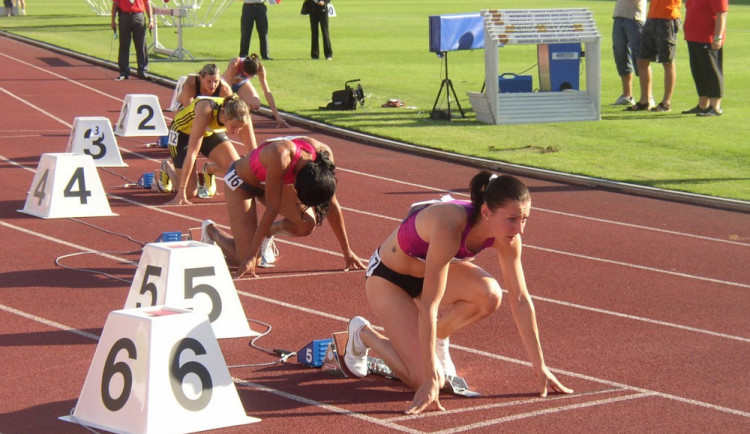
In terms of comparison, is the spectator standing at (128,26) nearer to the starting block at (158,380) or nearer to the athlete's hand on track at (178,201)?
the athlete's hand on track at (178,201)

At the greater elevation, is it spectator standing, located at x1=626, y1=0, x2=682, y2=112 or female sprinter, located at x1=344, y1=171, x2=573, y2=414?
spectator standing, located at x1=626, y1=0, x2=682, y2=112

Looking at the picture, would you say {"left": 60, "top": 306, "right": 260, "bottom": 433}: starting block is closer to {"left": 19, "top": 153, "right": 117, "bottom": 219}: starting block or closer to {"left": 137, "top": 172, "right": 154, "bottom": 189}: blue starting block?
{"left": 19, "top": 153, "right": 117, "bottom": 219}: starting block

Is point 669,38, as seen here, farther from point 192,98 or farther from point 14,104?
point 14,104

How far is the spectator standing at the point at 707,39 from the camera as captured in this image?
15.7 metres

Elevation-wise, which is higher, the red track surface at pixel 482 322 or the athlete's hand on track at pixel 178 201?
the athlete's hand on track at pixel 178 201

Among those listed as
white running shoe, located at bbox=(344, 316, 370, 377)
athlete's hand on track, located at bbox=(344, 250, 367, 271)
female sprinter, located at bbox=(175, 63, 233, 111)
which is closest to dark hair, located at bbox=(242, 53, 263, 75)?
female sprinter, located at bbox=(175, 63, 233, 111)

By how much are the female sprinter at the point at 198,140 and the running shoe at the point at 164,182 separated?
18 centimetres

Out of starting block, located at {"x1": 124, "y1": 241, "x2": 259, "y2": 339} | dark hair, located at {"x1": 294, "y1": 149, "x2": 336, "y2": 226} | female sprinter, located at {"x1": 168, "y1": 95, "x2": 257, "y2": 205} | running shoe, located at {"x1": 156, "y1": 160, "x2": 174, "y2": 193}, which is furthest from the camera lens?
running shoe, located at {"x1": 156, "y1": 160, "x2": 174, "y2": 193}

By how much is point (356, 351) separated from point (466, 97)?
1300 cm

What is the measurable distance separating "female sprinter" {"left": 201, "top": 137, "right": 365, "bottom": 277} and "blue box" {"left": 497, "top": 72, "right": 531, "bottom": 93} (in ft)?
28.8

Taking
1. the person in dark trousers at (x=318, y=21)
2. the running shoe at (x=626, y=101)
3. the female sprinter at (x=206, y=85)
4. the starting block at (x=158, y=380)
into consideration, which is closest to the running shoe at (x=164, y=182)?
the female sprinter at (x=206, y=85)

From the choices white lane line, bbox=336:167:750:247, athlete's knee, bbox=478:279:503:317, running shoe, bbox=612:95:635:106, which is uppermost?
athlete's knee, bbox=478:279:503:317

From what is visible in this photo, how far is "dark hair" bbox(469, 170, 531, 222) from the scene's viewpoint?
5.24m

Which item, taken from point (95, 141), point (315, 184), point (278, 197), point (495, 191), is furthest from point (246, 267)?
point (95, 141)
